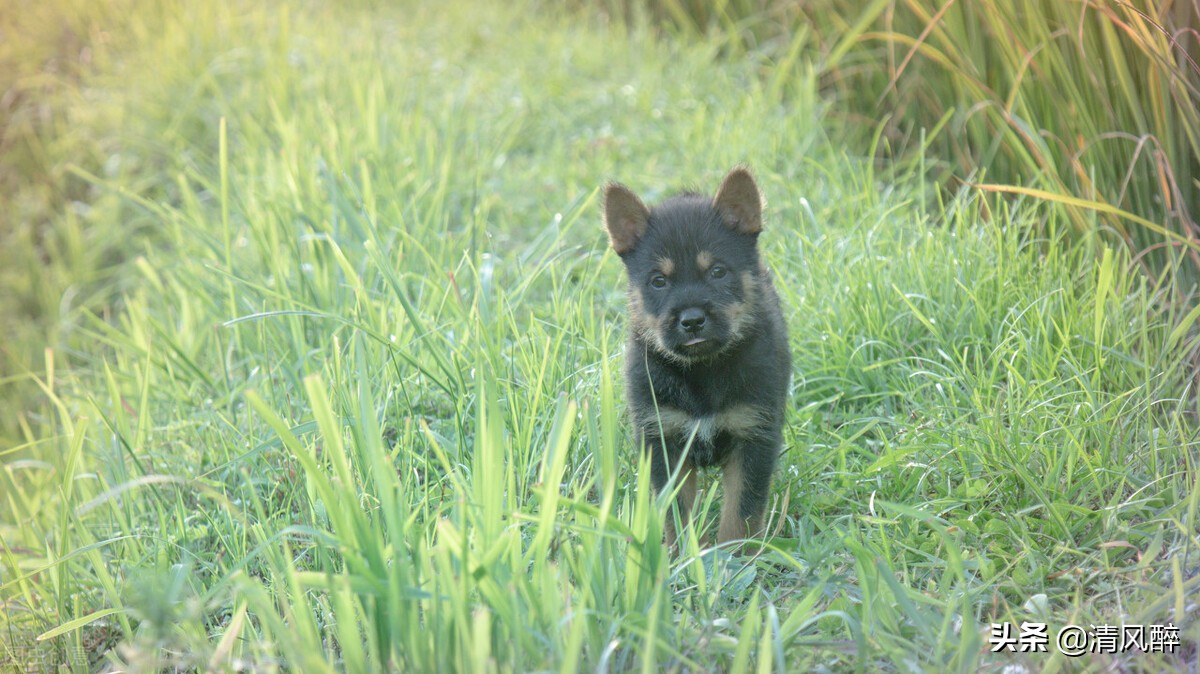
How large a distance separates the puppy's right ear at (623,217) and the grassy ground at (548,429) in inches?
17.6

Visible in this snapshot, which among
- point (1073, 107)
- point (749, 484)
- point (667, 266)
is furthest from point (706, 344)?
point (1073, 107)

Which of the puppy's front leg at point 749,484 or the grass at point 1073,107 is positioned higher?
the grass at point 1073,107

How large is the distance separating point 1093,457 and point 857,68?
4.06 metres

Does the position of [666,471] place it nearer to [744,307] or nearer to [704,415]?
[704,415]

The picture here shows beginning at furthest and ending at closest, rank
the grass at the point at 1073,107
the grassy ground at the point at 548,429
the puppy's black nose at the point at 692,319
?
the grass at the point at 1073,107 < the puppy's black nose at the point at 692,319 < the grassy ground at the point at 548,429

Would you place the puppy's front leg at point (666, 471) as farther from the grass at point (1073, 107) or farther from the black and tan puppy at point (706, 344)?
the grass at point (1073, 107)

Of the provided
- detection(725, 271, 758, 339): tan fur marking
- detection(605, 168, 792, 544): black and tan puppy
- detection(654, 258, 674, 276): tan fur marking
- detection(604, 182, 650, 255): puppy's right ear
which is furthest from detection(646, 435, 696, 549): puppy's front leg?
detection(604, 182, 650, 255): puppy's right ear

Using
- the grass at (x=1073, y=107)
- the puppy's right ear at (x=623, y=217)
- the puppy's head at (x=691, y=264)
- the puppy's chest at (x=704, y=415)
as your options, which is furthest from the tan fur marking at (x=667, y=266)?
the grass at (x=1073, y=107)

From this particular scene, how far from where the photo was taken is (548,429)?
11.9 feet

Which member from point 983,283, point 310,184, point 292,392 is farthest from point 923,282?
point 310,184

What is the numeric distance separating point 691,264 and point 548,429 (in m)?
0.71

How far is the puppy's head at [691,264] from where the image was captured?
339 cm

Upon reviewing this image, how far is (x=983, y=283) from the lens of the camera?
14.0ft

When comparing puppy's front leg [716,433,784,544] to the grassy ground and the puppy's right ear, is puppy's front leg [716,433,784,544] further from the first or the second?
the puppy's right ear
